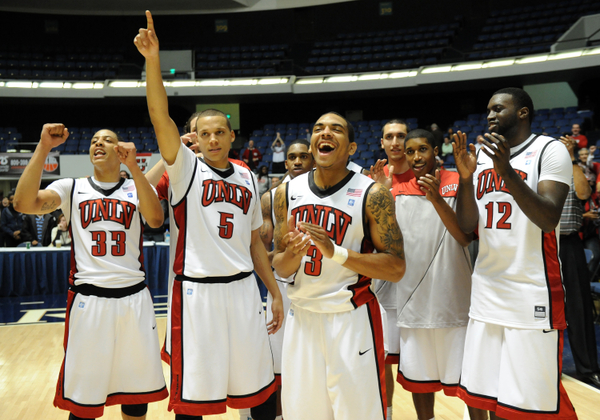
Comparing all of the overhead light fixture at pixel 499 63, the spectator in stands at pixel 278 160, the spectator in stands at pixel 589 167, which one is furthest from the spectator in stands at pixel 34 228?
the overhead light fixture at pixel 499 63

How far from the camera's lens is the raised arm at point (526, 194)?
248 cm

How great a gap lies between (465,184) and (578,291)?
2.65m

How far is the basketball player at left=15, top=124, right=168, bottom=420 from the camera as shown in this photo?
299cm

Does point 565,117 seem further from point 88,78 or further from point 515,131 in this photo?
point 88,78

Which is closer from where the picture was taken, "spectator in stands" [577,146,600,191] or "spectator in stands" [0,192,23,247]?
"spectator in stands" [577,146,600,191]

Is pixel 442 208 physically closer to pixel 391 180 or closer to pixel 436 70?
pixel 391 180

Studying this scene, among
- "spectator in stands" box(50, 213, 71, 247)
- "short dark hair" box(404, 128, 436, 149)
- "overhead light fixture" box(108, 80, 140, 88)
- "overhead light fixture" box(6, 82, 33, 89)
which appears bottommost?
"spectator in stands" box(50, 213, 71, 247)

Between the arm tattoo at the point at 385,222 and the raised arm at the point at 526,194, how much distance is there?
54 centimetres

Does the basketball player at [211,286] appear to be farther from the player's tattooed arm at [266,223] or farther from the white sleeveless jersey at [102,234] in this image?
the player's tattooed arm at [266,223]

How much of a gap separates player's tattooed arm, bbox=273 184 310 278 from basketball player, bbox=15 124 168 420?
762 millimetres

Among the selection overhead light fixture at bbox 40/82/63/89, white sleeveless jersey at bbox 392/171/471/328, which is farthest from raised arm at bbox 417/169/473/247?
overhead light fixture at bbox 40/82/63/89

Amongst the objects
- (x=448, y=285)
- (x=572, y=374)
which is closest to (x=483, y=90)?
(x=572, y=374)

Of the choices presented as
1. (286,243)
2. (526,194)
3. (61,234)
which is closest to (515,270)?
(526,194)

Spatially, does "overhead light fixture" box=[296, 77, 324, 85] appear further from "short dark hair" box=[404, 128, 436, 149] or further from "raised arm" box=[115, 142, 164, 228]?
"raised arm" box=[115, 142, 164, 228]
